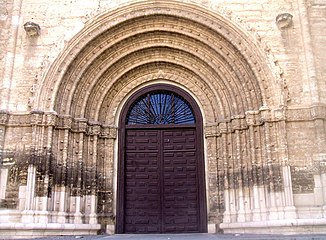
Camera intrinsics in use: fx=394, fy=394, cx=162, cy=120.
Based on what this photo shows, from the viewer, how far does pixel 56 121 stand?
10.2m

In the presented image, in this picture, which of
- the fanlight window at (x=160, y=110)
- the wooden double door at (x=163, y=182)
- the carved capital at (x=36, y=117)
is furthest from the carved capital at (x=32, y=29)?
the wooden double door at (x=163, y=182)

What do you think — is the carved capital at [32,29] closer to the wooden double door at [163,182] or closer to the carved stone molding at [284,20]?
the wooden double door at [163,182]

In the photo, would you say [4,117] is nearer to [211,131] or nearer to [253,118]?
[211,131]

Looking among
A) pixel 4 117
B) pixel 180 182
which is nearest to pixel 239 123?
pixel 180 182

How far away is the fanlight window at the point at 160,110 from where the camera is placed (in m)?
12.0

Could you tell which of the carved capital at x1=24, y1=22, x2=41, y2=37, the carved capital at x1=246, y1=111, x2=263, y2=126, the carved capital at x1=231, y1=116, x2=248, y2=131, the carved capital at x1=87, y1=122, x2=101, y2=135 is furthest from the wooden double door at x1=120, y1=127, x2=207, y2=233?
the carved capital at x1=24, y1=22, x2=41, y2=37

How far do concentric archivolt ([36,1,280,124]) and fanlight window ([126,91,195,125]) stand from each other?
19.2 inches

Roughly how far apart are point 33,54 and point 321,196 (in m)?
8.15

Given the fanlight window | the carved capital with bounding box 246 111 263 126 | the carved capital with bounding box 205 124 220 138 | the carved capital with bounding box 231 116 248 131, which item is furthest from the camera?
the fanlight window

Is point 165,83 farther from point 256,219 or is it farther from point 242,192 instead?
point 256,219

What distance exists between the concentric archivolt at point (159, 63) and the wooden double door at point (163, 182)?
1114 millimetres

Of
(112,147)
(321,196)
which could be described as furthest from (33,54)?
(321,196)

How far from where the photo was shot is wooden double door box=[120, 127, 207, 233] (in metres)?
11.1

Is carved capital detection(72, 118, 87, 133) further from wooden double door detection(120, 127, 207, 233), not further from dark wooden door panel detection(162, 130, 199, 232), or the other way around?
dark wooden door panel detection(162, 130, 199, 232)
